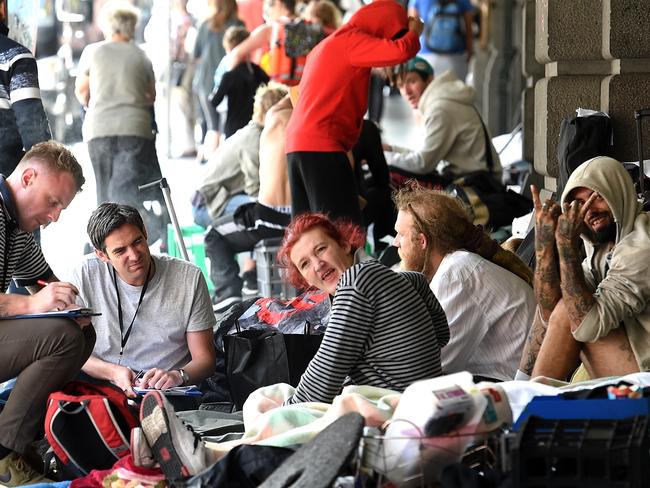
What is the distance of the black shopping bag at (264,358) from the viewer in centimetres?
478

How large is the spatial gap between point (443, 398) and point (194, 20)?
6.50m

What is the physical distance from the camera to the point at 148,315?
4.96 meters

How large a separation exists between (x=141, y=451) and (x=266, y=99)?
4631mm

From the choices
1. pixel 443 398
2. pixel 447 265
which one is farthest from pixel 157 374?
pixel 443 398

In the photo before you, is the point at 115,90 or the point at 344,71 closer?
the point at 344,71

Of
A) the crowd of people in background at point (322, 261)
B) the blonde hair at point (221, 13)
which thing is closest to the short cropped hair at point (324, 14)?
the blonde hair at point (221, 13)

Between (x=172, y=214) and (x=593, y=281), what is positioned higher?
(x=593, y=281)

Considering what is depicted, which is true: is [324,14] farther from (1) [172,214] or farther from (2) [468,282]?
(2) [468,282]

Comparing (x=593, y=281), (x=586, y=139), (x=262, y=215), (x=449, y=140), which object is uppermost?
(x=586, y=139)

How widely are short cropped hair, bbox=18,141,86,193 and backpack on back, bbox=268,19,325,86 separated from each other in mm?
3772

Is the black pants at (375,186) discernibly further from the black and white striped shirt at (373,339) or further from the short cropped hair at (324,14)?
the black and white striped shirt at (373,339)

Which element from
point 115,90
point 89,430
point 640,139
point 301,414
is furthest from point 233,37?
point 301,414

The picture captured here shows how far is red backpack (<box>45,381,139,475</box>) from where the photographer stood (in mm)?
4047

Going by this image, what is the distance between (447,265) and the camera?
4621 mm
